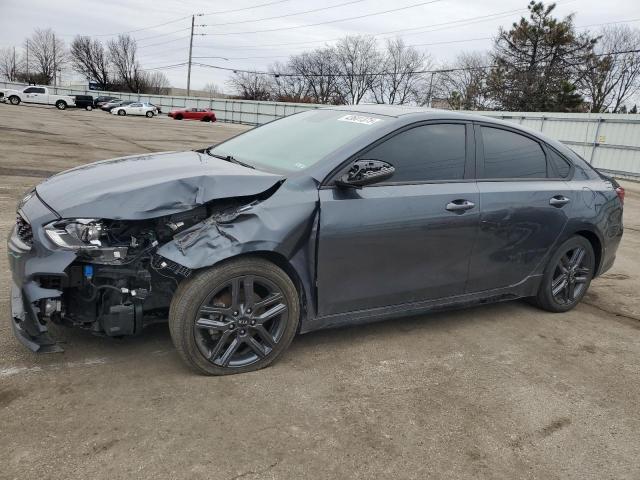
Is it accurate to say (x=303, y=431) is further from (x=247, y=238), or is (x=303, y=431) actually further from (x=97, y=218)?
(x=97, y=218)

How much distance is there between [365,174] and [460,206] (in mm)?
842

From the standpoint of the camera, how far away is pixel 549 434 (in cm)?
288

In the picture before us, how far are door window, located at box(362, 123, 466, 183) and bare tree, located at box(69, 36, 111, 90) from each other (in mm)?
94054

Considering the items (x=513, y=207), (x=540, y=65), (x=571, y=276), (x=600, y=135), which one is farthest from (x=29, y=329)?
(x=540, y=65)

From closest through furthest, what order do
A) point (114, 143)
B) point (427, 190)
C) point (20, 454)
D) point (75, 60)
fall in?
point (20, 454), point (427, 190), point (114, 143), point (75, 60)

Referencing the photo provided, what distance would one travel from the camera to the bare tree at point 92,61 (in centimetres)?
8794

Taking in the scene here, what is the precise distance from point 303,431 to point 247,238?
3.45ft

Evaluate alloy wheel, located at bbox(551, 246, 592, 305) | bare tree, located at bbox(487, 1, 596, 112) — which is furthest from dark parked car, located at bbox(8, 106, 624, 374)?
bare tree, located at bbox(487, 1, 596, 112)

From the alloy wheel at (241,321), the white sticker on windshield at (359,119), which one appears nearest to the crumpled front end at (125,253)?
the alloy wheel at (241,321)

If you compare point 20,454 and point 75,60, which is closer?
point 20,454

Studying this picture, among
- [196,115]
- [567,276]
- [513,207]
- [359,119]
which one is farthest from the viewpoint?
[196,115]

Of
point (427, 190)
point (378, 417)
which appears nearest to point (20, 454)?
point (378, 417)

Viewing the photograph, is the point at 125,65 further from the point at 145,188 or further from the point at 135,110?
the point at 145,188

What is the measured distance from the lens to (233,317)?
311 centimetres
